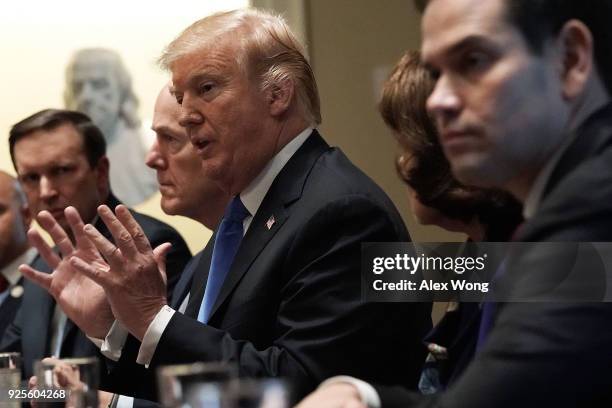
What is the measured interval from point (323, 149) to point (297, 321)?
21.8 inches

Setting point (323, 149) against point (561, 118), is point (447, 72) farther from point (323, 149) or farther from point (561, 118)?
point (323, 149)

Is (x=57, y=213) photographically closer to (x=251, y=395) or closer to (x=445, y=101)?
(x=445, y=101)

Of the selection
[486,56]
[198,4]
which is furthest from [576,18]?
[198,4]

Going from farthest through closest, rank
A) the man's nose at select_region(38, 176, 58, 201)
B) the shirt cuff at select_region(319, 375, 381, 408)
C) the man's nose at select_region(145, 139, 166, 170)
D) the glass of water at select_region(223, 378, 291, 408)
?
the man's nose at select_region(38, 176, 58, 201) → the man's nose at select_region(145, 139, 166, 170) → the shirt cuff at select_region(319, 375, 381, 408) → the glass of water at select_region(223, 378, 291, 408)

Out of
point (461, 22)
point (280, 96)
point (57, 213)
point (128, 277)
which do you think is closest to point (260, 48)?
point (280, 96)

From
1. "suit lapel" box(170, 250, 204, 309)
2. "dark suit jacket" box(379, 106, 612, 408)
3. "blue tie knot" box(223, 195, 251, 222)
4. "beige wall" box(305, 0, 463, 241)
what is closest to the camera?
"dark suit jacket" box(379, 106, 612, 408)

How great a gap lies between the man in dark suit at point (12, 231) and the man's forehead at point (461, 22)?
3147 millimetres

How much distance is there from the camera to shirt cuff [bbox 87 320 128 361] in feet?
9.78

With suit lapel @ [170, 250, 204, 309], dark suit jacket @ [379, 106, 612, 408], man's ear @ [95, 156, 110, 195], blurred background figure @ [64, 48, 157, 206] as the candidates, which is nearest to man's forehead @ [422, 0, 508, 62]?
dark suit jacket @ [379, 106, 612, 408]

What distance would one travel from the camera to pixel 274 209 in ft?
9.25

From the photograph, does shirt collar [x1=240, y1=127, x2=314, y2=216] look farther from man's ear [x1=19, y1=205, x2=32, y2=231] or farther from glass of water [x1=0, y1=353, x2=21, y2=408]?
man's ear [x1=19, y1=205, x2=32, y2=231]

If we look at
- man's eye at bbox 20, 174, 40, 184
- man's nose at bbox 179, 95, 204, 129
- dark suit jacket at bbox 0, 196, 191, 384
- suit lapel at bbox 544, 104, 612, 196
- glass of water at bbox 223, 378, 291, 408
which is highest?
man's nose at bbox 179, 95, 204, 129

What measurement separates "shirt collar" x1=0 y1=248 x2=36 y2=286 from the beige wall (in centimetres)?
132

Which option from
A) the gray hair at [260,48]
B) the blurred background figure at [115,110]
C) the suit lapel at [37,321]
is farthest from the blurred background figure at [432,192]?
the blurred background figure at [115,110]
